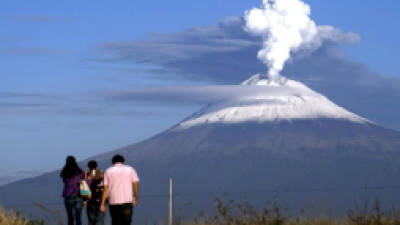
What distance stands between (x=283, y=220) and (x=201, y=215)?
5.28 ft

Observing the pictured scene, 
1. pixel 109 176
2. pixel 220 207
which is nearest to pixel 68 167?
pixel 109 176

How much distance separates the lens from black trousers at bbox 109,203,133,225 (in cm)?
1637

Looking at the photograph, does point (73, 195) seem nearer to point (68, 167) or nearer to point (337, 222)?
point (68, 167)

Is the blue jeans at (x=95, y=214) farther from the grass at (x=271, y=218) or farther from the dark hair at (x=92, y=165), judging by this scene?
the grass at (x=271, y=218)

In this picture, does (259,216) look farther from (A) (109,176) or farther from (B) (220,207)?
(A) (109,176)

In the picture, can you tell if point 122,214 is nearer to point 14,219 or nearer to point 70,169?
point 70,169

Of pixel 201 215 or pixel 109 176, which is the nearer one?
pixel 109 176

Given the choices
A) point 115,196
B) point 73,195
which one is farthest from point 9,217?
point 115,196

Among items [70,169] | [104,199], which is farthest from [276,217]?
[70,169]

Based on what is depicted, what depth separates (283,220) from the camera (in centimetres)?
1720

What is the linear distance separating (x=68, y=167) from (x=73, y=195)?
520 mm

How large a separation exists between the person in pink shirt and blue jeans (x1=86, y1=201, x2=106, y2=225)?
1179mm

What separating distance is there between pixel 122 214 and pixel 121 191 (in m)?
0.39

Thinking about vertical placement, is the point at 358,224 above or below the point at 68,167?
below
